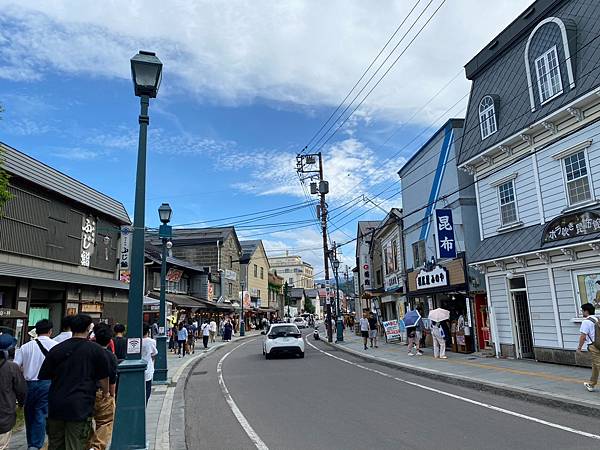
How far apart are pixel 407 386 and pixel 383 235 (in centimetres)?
2173

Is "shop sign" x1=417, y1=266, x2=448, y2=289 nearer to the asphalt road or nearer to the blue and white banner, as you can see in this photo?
the blue and white banner

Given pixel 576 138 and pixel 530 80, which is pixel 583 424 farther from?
pixel 530 80

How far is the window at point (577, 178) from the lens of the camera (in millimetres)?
12969

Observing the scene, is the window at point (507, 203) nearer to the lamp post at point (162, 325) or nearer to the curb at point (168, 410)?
the lamp post at point (162, 325)

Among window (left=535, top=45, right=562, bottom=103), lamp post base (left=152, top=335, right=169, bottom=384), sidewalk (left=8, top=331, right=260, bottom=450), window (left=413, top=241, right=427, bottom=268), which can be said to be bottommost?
sidewalk (left=8, top=331, right=260, bottom=450)

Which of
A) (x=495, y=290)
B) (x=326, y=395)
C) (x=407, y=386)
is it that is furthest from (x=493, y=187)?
(x=326, y=395)

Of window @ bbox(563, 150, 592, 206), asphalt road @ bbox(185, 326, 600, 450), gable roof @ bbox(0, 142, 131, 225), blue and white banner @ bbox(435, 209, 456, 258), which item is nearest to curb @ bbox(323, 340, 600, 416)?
asphalt road @ bbox(185, 326, 600, 450)

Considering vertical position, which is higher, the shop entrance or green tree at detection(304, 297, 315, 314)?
green tree at detection(304, 297, 315, 314)

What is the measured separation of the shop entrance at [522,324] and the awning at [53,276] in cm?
1546

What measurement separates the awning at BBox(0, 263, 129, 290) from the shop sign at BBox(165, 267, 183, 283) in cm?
1328

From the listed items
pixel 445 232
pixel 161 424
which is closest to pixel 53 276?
pixel 161 424

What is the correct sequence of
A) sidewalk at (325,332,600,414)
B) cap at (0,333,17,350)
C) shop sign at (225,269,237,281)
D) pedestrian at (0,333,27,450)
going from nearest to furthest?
pedestrian at (0,333,27,450) < cap at (0,333,17,350) < sidewalk at (325,332,600,414) < shop sign at (225,269,237,281)

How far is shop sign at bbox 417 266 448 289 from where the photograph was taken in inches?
792

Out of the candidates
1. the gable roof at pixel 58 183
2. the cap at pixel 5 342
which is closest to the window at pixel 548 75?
the cap at pixel 5 342
